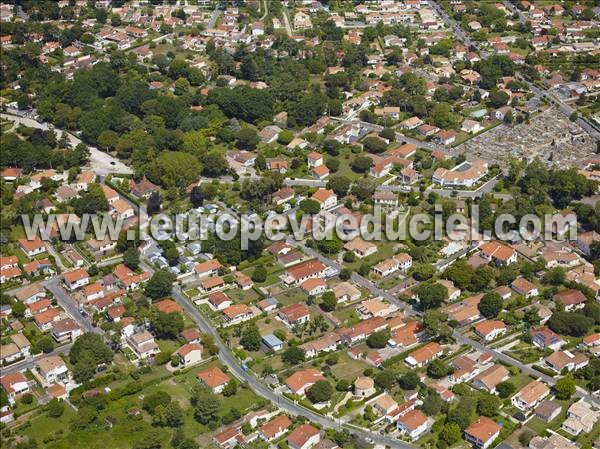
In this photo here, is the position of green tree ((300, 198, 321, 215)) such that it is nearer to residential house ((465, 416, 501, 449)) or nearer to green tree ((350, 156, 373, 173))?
green tree ((350, 156, 373, 173))

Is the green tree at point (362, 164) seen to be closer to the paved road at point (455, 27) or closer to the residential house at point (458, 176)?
the residential house at point (458, 176)

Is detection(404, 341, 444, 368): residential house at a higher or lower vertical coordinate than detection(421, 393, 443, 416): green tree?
lower

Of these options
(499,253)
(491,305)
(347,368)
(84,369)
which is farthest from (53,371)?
(499,253)

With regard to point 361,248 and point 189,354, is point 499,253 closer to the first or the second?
point 361,248

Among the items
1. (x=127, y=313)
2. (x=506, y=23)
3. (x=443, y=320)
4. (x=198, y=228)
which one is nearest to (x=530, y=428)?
(x=443, y=320)

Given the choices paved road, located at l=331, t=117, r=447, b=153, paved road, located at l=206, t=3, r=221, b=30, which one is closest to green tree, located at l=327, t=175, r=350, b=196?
paved road, located at l=331, t=117, r=447, b=153

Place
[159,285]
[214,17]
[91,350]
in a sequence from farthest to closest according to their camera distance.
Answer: [214,17], [159,285], [91,350]
